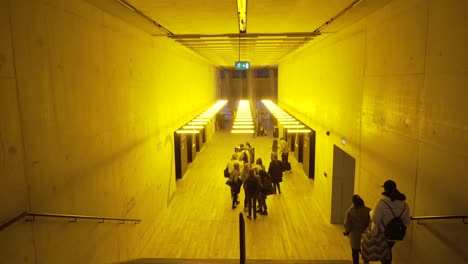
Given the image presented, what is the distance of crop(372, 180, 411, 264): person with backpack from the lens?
3473 millimetres

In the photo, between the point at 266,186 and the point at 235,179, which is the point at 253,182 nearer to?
the point at 266,186

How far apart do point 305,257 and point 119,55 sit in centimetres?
507

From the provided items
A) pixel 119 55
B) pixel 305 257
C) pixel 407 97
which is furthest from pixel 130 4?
pixel 305 257

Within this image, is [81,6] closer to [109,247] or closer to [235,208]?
[109,247]

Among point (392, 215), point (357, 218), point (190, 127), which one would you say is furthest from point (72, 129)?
point (190, 127)

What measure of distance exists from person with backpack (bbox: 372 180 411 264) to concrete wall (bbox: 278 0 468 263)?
0.25 metres

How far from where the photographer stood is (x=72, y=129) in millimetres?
3807

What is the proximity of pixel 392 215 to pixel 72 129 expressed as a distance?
150 inches

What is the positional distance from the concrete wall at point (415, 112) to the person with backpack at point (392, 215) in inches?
9.7

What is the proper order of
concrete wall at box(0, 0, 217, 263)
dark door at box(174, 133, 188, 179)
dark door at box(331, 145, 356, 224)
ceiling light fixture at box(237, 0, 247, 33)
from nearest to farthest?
concrete wall at box(0, 0, 217, 263) < ceiling light fixture at box(237, 0, 247, 33) < dark door at box(331, 145, 356, 224) < dark door at box(174, 133, 188, 179)

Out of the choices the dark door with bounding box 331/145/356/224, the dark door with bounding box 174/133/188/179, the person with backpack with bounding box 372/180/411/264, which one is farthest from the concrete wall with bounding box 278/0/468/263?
the dark door with bounding box 174/133/188/179

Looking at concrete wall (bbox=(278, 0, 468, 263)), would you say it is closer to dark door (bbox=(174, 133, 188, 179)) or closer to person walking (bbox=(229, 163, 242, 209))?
person walking (bbox=(229, 163, 242, 209))

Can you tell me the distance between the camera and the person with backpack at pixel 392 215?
3473 mm

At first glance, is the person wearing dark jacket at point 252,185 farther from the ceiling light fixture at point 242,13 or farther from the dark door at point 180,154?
the dark door at point 180,154
